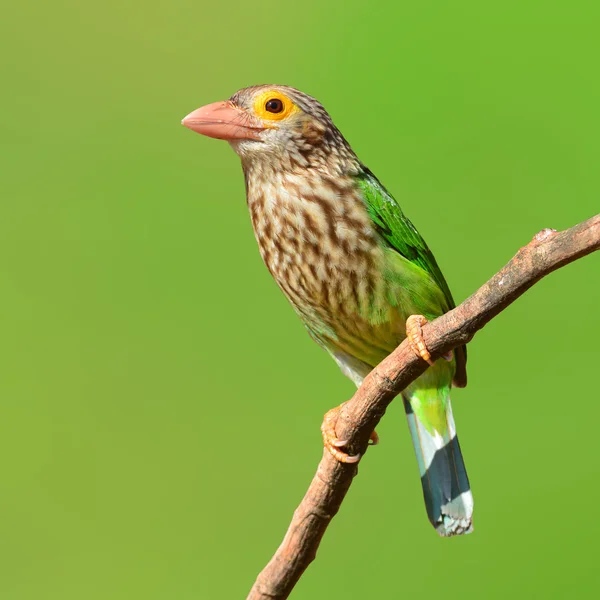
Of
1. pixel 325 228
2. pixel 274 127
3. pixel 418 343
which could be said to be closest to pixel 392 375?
pixel 418 343

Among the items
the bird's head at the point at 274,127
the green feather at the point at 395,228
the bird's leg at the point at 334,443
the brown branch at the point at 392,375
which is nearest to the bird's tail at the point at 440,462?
the green feather at the point at 395,228

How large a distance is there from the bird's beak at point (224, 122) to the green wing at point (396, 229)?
1.41 ft

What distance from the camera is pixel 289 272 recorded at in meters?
3.01

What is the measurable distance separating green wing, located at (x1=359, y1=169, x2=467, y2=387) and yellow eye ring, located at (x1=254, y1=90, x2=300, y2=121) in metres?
0.35

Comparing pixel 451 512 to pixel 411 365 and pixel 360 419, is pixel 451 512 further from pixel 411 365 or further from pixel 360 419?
pixel 411 365

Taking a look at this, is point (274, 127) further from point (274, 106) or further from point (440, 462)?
point (440, 462)

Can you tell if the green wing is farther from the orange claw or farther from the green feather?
the orange claw

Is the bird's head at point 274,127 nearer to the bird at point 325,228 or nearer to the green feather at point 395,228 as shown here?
the bird at point 325,228

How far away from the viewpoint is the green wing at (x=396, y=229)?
3051mm

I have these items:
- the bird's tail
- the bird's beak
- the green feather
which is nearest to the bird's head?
the bird's beak

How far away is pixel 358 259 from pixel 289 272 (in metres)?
0.24

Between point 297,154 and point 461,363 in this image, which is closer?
point 297,154

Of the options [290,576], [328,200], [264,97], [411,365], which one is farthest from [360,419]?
[264,97]

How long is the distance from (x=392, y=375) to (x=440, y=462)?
3.68 ft
